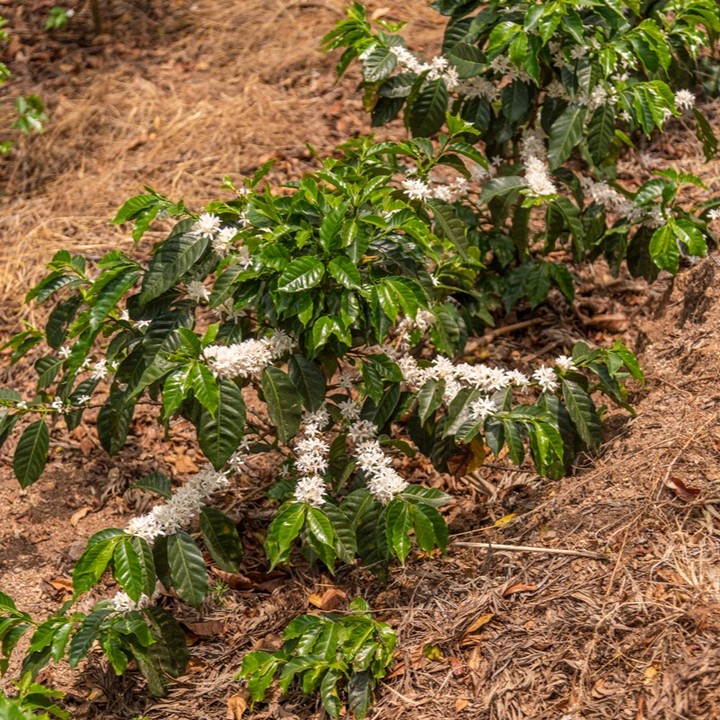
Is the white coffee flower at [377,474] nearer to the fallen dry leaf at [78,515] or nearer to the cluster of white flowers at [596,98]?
the fallen dry leaf at [78,515]

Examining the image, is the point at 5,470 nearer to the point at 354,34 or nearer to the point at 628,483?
the point at 354,34

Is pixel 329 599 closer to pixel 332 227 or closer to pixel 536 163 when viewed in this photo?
pixel 332 227

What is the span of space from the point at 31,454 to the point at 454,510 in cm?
145

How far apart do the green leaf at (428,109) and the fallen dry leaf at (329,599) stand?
65.6 inches

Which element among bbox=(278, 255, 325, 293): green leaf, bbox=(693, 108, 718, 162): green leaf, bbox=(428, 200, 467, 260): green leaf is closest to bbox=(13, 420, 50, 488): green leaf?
A: bbox=(278, 255, 325, 293): green leaf

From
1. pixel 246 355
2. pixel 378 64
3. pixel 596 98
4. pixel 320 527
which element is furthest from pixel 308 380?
pixel 596 98

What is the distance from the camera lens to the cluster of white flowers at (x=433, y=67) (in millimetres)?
3492

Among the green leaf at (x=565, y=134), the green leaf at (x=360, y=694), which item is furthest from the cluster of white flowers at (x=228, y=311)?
the green leaf at (x=565, y=134)

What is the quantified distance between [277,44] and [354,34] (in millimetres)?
2171

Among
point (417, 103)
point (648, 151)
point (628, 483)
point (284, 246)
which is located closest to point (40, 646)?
point (284, 246)

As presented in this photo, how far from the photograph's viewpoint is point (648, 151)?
4945mm

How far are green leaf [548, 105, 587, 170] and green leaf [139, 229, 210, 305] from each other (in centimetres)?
134

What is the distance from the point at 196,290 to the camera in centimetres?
287

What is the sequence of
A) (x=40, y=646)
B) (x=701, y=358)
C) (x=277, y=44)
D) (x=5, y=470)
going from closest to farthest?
(x=40, y=646)
(x=701, y=358)
(x=5, y=470)
(x=277, y=44)
